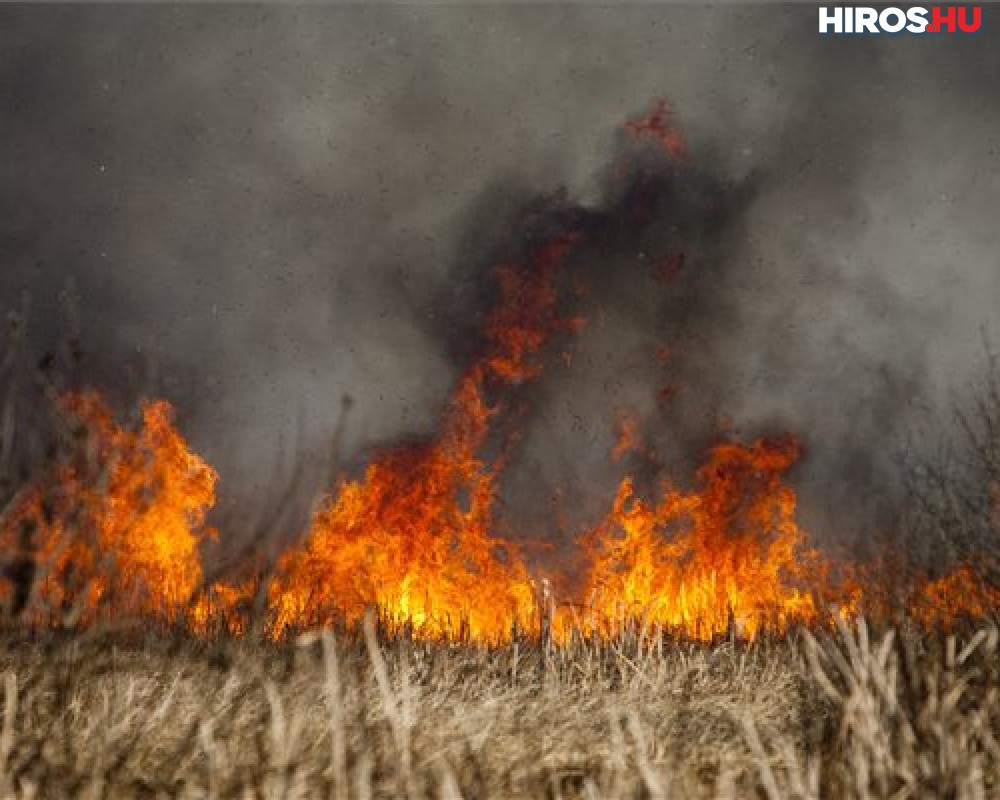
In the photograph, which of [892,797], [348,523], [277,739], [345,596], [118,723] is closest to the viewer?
[277,739]

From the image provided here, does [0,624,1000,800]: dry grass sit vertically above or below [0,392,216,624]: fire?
below

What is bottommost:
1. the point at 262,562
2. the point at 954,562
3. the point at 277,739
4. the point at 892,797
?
the point at 892,797

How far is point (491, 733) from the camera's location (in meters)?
4.63

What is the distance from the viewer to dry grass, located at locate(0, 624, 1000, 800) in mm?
3197

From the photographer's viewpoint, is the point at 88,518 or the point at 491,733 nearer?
the point at 88,518

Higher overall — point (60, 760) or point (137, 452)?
point (137, 452)

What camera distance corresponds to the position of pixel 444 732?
177 inches

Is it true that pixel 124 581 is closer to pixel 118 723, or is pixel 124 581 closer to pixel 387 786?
pixel 118 723

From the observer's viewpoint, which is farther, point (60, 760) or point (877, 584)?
point (877, 584)

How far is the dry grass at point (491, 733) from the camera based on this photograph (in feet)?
10.5

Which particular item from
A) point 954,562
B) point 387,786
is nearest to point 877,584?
point 954,562

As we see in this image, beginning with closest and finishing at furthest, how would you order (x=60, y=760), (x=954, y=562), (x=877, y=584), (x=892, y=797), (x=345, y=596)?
(x=892, y=797) < (x=60, y=760) < (x=877, y=584) < (x=954, y=562) < (x=345, y=596)

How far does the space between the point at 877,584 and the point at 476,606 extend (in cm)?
1687

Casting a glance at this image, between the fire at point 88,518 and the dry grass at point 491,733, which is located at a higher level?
the fire at point 88,518
